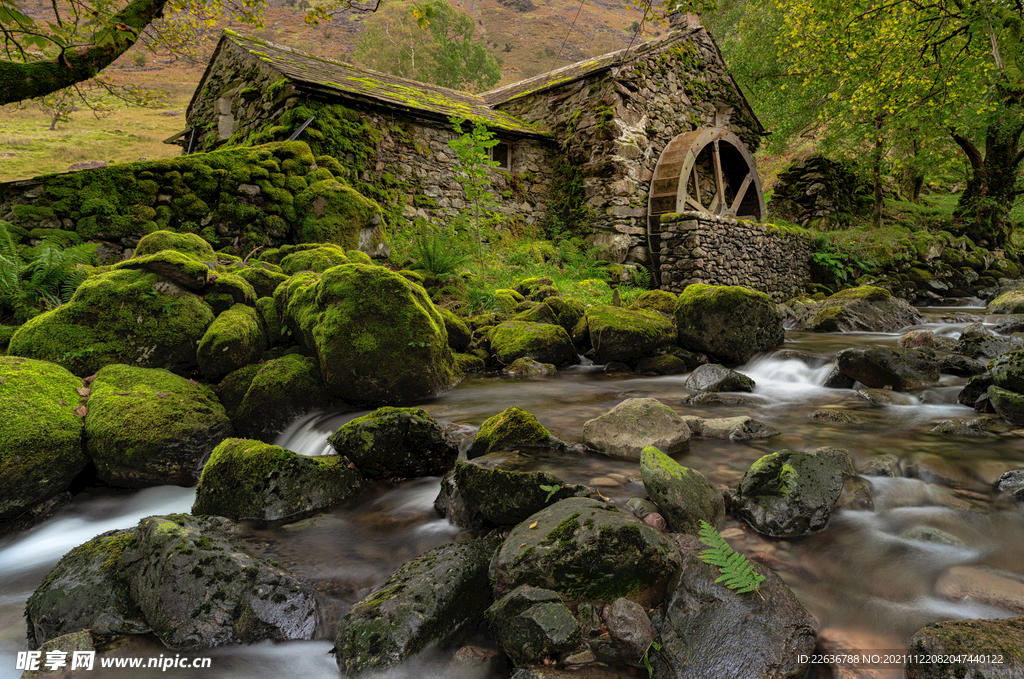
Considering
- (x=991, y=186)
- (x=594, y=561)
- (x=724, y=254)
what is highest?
(x=991, y=186)

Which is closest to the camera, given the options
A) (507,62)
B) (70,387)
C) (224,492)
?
(224,492)

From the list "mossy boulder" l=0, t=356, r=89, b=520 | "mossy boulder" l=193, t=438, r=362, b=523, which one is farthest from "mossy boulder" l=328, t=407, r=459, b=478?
"mossy boulder" l=0, t=356, r=89, b=520

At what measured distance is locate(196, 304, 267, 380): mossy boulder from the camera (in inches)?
178

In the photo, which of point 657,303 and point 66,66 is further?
point 657,303

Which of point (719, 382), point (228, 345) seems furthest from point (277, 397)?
point (719, 382)

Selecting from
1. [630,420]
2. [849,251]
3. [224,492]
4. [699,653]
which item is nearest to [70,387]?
[224,492]

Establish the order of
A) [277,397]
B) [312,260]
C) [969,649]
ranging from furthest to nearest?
[312,260] < [277,397] < [969,649]

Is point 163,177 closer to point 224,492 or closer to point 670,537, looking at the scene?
point 224,492

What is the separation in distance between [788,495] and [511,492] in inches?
55.3

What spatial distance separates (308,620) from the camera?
2131 millimetres

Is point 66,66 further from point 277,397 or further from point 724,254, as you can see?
point 724,254

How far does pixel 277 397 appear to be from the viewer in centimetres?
443

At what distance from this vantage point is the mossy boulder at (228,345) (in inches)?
178

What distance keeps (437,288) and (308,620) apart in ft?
21.1
